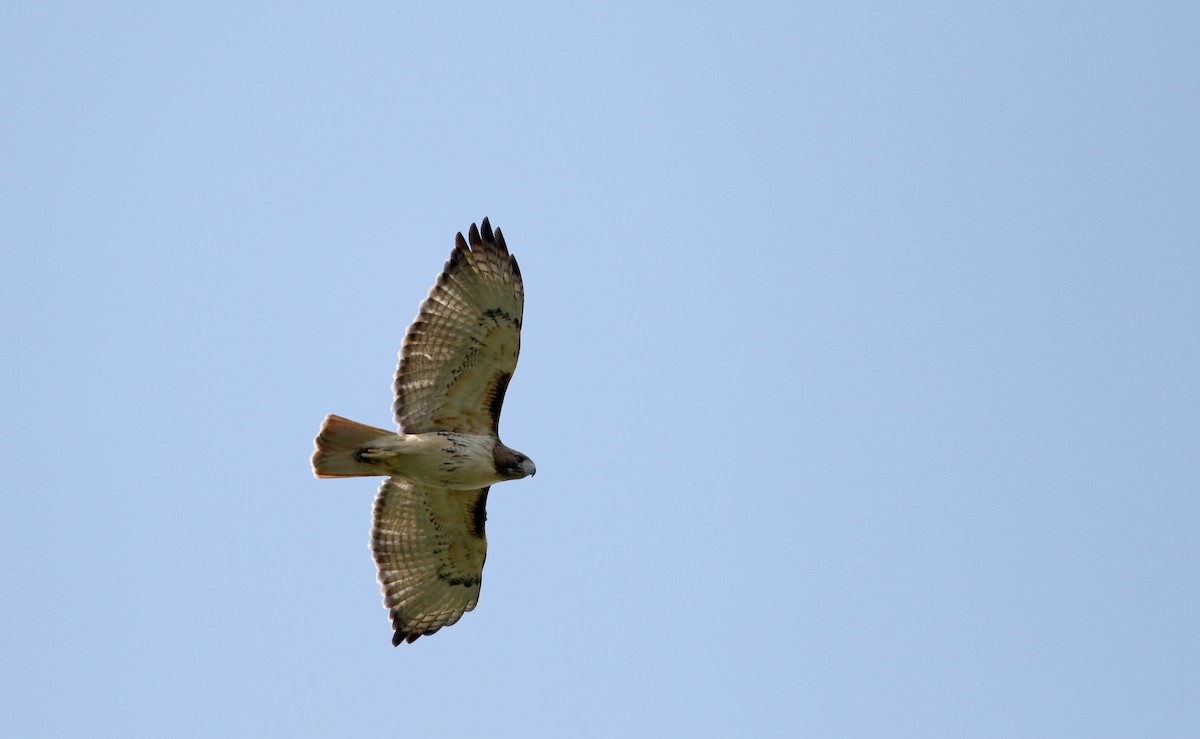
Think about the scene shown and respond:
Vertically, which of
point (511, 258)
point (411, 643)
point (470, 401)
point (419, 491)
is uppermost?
point (511, 258)

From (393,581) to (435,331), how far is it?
2.65m

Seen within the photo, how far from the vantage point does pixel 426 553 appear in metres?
13.4

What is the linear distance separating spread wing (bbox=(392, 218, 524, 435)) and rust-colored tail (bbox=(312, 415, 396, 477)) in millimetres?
425

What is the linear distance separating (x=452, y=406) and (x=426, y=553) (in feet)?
5.49

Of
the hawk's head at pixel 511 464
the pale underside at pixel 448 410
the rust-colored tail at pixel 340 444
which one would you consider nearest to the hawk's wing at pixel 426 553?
the pale underside at pixel 448 410

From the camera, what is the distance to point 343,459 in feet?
39.9

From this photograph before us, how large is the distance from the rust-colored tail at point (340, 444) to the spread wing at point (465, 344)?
42 cm

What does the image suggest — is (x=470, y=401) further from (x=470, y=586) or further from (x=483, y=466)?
(x=470, y=586)

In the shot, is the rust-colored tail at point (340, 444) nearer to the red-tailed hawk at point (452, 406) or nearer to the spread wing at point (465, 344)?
the red-tailed hawk at point (452, 406)

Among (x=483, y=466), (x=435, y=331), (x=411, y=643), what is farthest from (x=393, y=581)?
(x=435, y=331)

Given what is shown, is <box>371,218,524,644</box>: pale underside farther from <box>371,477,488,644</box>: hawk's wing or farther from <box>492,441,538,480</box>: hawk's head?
<box>492,441,538,480</box>: hawk's head

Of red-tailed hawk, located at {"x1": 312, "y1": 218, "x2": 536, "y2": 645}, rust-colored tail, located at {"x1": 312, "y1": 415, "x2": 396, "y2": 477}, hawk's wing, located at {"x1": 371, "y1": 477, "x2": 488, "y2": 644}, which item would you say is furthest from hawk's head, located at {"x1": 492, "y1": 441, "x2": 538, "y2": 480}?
rust-colored tail, located at {"x1": 312, "y1": 415, "x2": 396, "y2": 477}

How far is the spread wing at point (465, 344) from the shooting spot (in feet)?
39.7

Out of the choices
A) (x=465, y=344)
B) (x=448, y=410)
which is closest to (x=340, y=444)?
(x=448, y=410)
